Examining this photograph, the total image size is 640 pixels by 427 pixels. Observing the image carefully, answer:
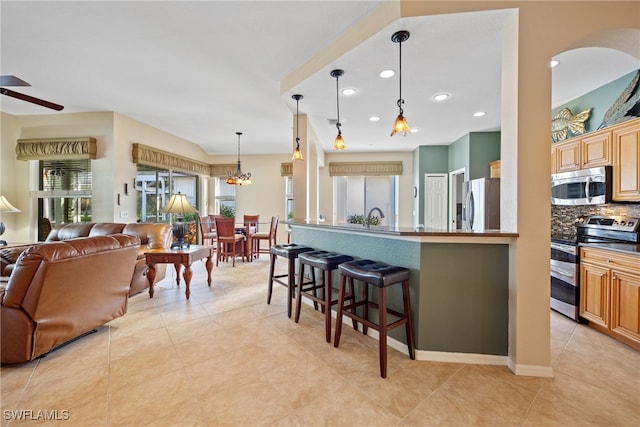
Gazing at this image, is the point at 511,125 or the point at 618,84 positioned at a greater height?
the point at 618,84

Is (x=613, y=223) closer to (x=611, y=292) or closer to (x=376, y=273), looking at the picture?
(x=611, y=292)

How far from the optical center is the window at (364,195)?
23.7 ft

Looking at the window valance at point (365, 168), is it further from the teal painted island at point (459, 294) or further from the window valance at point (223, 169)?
the teal painted island at point (459, 294)

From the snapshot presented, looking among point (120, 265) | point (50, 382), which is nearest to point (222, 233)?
point (120, 265)

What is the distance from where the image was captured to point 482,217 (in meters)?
3.80

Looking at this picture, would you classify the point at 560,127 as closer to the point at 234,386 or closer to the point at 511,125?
the point at 511,125

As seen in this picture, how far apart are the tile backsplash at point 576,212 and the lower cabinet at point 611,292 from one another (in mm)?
672

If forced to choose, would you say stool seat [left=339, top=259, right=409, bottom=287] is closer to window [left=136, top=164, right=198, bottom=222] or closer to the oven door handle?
the oven door handle

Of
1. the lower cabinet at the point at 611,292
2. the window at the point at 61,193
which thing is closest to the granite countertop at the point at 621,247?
the lower cabinet at the point at 611,292

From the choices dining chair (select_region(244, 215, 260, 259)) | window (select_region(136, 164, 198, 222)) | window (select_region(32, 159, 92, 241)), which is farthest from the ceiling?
dining chair (select_region(244, 215, 260, 259))

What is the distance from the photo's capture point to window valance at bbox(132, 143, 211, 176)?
489cm

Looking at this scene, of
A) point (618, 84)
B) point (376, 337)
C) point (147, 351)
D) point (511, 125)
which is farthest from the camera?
point (618, 84)

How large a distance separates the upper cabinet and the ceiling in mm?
673

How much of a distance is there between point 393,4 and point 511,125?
1277 millimetres
